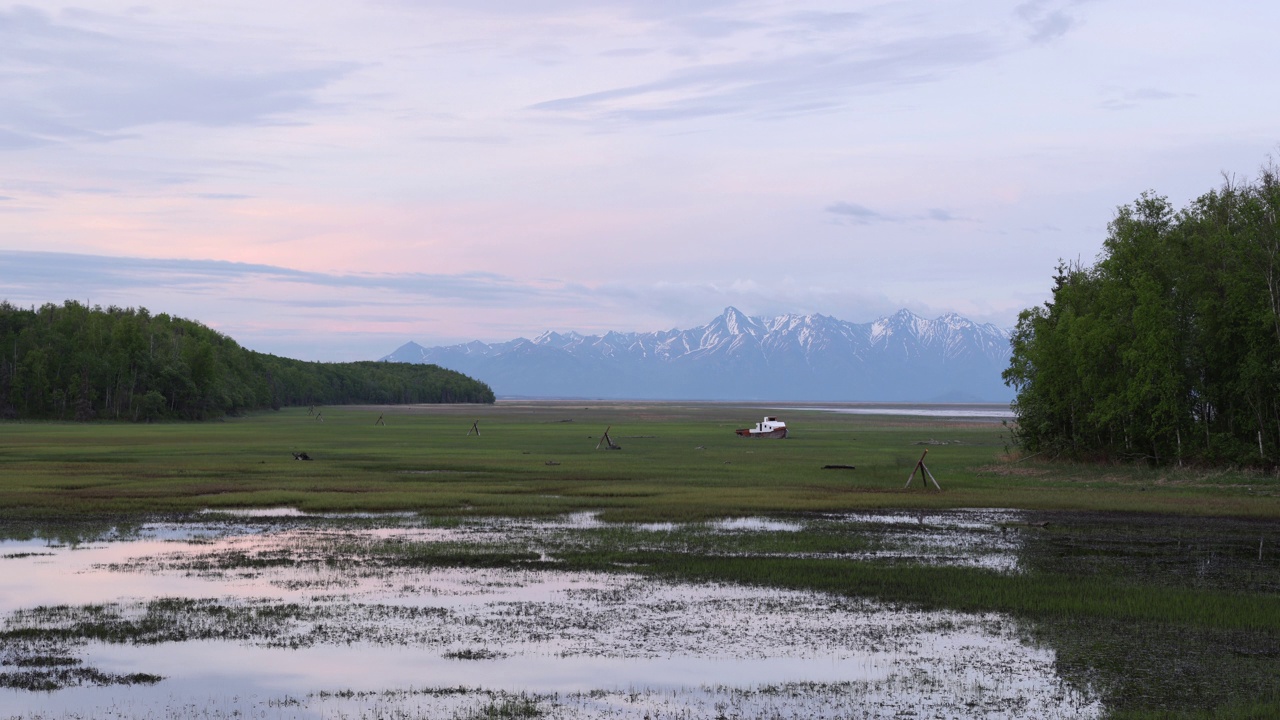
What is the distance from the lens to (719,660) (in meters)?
18.4

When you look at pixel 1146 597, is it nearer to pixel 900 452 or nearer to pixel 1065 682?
pixel 1065 682

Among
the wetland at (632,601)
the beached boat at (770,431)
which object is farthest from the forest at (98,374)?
the wetland at (632,601)

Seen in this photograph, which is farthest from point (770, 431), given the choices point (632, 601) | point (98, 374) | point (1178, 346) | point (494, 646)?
point (98, 374)

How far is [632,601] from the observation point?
23344mm

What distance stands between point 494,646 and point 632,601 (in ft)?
15.8

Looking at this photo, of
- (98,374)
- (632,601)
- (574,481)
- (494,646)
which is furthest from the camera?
(98,374)

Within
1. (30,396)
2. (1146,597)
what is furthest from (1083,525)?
(30,396)

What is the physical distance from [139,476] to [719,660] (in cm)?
4504

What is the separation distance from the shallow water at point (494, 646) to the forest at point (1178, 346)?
130ft

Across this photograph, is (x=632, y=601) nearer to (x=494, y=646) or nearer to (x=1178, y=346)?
(x=494, y=646)

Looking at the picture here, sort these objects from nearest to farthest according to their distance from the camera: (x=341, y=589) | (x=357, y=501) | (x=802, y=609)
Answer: (x=802, y=609), (x=341, y=589), (x=357, y=501)

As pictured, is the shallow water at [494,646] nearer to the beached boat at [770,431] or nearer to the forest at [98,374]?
the beached boat at [770,431]

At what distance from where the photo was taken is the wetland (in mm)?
16312

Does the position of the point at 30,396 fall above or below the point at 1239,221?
below
